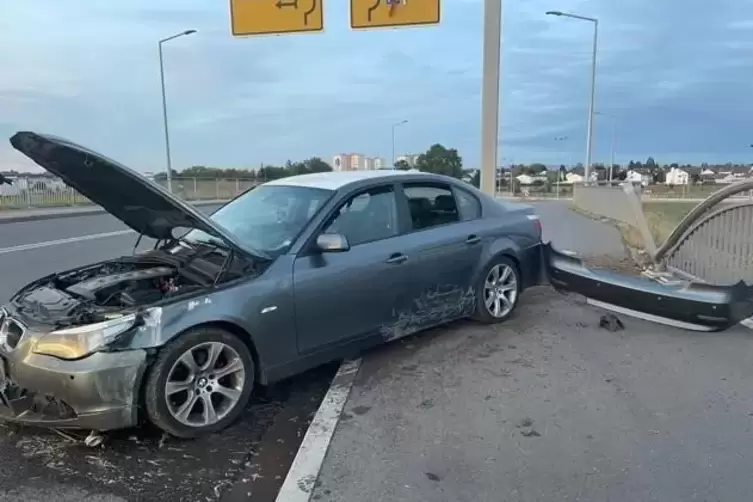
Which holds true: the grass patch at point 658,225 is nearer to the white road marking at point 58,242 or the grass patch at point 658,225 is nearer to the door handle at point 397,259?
the door handle at point 397,259

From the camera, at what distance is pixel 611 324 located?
615cm

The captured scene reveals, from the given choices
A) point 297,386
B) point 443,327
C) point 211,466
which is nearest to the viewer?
point 211,466

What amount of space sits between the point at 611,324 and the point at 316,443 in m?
3.74

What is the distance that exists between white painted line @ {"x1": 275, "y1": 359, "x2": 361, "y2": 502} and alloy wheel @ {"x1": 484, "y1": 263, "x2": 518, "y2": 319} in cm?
181

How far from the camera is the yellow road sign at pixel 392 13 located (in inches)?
407

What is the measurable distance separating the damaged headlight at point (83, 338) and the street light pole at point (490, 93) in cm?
693

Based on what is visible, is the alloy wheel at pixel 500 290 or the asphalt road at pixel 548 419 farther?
the alloy wheel at pixel 500 290

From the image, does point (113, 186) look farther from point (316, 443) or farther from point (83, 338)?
point (316, 443)

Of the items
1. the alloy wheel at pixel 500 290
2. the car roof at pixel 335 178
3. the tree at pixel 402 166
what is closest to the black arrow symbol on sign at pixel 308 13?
the tree at pixel 402 166

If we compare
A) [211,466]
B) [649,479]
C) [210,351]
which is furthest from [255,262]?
[649,479]

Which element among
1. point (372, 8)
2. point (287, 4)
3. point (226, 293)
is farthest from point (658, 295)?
point (287, 4)

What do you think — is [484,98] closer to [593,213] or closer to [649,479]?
[649,479]

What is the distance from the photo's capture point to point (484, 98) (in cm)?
980

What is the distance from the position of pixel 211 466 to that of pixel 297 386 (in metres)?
1.35
